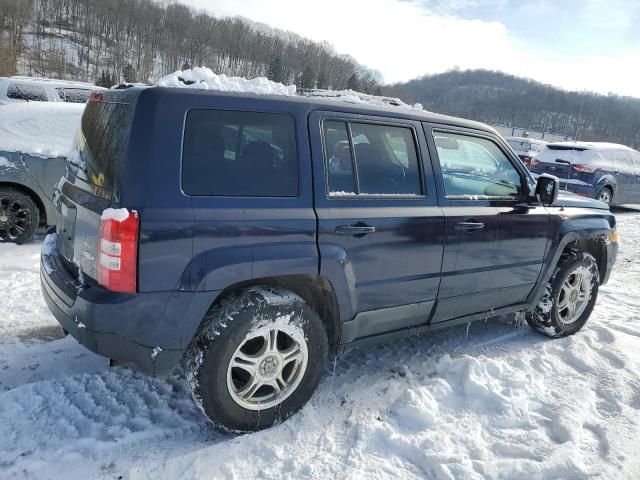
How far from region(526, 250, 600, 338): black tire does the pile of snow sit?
210 inches

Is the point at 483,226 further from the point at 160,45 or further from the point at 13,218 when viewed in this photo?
the point at 160,45

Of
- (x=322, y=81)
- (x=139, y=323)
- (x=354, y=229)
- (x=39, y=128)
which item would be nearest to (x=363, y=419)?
(x=354, y=229)

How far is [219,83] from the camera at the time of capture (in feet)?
9.05

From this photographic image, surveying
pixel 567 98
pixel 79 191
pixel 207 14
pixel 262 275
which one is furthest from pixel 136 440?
pixel 567 98

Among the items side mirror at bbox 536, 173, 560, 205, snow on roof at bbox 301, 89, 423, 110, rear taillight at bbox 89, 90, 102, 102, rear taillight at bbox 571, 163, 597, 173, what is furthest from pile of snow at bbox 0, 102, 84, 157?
rear taillight at bbox 571, 163, 597, 173

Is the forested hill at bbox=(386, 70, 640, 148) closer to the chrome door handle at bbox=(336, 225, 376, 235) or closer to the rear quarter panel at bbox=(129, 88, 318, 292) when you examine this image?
the chrome door handle at bbox=(336, 225, 376, 235)

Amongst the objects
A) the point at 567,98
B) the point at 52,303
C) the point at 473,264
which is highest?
the point at 567,98

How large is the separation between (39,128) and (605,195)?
11.8 meters

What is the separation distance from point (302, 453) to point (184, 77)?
2207mm

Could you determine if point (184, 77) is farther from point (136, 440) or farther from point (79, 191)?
point (136, 440)

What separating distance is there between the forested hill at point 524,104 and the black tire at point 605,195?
73578mm

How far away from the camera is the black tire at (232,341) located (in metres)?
2.49

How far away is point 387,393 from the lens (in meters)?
3.21

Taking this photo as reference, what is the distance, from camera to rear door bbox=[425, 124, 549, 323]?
3.37 metres
